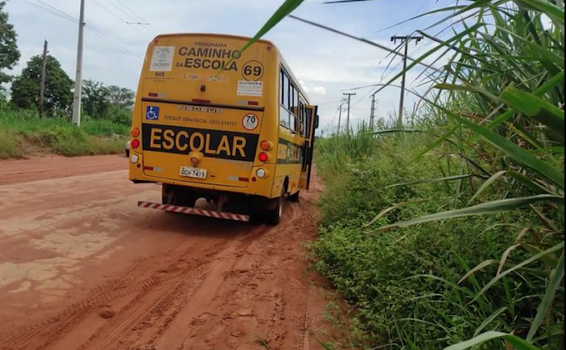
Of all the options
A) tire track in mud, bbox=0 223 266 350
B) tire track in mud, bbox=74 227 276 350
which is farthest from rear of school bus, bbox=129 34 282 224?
tire track in mud, bbox=74 227 276 350

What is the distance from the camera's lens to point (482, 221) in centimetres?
290

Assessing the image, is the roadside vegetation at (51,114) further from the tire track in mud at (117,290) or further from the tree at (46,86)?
the tire track in mud at (117,290)

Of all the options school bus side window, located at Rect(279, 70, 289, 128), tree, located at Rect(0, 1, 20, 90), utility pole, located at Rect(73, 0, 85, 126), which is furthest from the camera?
tree, located at Rect(0, 1, 20, 90)

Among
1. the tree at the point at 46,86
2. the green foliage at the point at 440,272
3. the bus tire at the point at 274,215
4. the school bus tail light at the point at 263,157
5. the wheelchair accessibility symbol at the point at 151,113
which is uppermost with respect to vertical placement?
the tree at the point at 46,86

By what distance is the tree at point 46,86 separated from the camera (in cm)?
3712

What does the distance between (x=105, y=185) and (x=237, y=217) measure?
16.0 feet

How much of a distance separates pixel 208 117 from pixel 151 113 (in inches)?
34.7

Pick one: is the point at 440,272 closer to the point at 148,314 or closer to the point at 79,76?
the point at 148,314

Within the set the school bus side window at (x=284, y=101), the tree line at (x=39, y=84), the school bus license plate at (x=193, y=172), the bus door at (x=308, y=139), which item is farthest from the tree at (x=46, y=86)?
the school bus license plate at (x=193, y=172)

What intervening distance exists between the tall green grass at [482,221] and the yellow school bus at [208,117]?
227 centimetres

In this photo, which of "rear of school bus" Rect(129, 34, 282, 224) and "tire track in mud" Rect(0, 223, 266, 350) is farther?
"rear of school bus" Rect(129, 34, 282, 224)

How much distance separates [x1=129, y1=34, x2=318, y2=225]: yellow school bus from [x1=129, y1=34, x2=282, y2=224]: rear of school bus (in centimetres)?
1

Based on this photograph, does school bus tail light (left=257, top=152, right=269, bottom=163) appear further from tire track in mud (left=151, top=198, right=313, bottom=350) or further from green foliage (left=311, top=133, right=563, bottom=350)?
green foliage (left=311, top=133, right=563, bottom=350)

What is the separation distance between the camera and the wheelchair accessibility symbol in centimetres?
653
